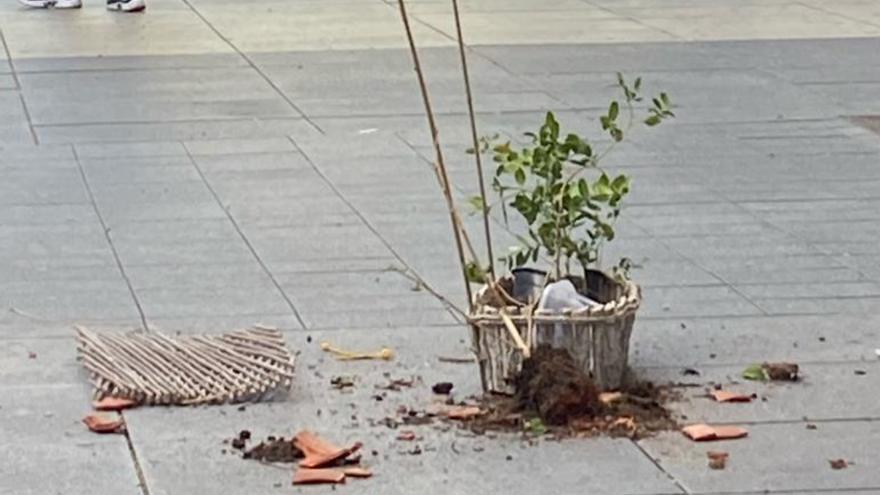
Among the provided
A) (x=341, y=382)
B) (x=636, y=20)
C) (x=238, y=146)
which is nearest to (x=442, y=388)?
(x=341, y=382)

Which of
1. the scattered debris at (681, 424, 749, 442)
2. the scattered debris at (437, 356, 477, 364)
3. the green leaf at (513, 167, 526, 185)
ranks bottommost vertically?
the scattered debris at (437, 356, 477, 364)

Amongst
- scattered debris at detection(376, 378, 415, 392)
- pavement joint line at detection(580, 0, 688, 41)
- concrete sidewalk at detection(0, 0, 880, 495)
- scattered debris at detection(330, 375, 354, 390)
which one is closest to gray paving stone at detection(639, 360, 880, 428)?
concrete sidewalk at detection(0, 0, 880, 495)

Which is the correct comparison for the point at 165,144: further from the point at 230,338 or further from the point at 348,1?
the point at 348,1

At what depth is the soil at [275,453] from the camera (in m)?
5.61

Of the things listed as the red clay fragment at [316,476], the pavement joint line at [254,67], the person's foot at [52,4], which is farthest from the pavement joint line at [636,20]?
the red clay fragment at [316,476]

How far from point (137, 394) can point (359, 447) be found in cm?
82

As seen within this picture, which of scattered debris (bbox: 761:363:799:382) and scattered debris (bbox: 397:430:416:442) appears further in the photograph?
scattered debris (bbox: 761:363:799:382)

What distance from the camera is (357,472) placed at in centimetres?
551

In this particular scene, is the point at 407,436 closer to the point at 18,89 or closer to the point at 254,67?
the point at 18,89

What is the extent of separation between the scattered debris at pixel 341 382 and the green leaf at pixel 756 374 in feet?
4.35

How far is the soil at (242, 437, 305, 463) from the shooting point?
5605mm

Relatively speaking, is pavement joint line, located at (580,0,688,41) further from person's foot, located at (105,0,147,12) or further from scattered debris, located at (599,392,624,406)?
scattered debris, located at (599,392,624,406)

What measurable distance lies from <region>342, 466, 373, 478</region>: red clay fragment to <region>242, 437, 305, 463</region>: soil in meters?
0.17

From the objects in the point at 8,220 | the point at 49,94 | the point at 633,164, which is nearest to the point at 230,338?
the point at 8,220
